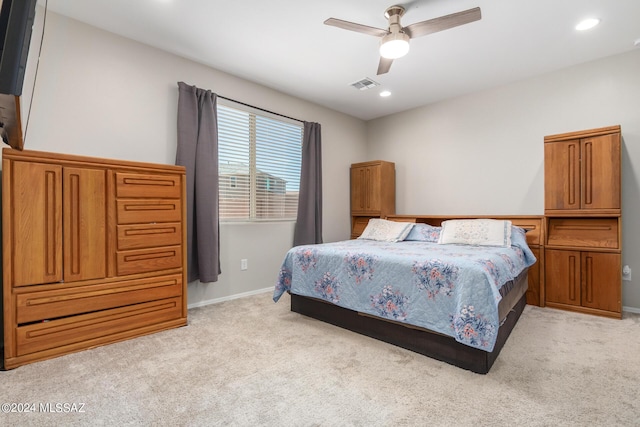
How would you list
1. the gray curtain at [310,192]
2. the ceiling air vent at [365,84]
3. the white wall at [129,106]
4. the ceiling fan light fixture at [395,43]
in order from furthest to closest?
the gray curtain at [310,192] → the ceiling air vent at [365,84] → the white wall at [129,106] → the ceiling fan light fixture at [395,43]

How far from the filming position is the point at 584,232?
3.21m

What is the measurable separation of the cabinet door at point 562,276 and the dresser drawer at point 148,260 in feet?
12.3

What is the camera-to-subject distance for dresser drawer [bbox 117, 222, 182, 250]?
244 centimetres

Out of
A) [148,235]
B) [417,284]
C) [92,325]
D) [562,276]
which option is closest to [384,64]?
[417,284]

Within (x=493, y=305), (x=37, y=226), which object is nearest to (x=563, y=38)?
(x=493, y=305)

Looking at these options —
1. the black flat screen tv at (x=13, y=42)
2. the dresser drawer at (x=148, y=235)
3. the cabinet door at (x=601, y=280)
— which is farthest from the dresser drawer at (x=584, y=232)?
the black flat screen tv at (x=13, y=42)

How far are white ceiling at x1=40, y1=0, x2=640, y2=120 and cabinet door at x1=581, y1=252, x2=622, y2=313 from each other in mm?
2073

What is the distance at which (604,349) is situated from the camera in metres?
2.27

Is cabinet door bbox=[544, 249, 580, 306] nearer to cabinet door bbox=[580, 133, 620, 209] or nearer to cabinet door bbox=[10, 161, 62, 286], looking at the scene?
cabinet door bbox=[580, 133, 620, 209]

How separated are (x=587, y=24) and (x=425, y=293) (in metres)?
2.70

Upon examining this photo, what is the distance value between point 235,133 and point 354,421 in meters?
3.15

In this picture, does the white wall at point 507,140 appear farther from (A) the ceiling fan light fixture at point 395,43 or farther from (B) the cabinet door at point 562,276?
(A) the ceiling fan light fixture at point 395,43

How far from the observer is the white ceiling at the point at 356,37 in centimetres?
244

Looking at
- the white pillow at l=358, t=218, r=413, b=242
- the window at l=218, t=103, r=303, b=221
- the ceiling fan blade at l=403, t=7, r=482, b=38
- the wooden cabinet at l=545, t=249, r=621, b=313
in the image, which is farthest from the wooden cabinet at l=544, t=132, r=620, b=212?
the window at l=218, t=103, r=303, b=221
